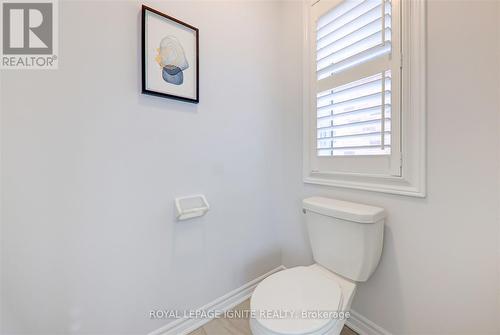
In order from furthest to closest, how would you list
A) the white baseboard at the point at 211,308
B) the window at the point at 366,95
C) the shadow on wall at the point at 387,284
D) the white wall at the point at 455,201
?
Result: 1. the white baseboard at the point at 211,308
2. the shadow on wall at the point at 387,284
3. the window at the point at 366,95
4. the white wall at the point at 455,201

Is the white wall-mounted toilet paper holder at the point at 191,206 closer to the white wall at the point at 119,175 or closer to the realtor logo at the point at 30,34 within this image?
the white wall at the point at 119,175

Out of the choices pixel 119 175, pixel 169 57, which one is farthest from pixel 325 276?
pixel 169 57

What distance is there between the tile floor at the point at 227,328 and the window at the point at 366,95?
3.24 feet

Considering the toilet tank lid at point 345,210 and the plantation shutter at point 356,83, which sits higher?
the plantation shutter at point 356,83

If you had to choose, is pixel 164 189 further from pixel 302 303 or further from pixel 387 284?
pixel 387 284

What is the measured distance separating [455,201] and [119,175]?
149 cm

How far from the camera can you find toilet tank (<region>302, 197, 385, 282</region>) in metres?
1.03

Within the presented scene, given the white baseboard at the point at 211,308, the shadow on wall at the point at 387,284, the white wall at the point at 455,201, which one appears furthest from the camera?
the white baseboard at the point at 211,308

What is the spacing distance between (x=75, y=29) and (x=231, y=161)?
0.99 meters

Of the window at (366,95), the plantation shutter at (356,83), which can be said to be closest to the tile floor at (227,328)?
the window at (366,95)

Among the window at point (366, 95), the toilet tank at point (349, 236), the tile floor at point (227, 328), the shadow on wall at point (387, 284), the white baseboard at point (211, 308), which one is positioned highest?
the window at point (366, 95)

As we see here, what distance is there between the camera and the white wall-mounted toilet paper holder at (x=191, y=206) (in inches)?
45.3

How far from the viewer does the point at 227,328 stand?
1.30 m

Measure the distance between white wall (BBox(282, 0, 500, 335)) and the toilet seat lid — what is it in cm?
40
